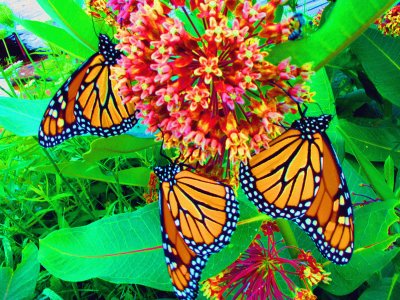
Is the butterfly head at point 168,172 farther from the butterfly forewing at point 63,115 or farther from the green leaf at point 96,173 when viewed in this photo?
the butterfly forewing at point 63,115

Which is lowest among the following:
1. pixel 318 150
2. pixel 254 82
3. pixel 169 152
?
pixel 169 152

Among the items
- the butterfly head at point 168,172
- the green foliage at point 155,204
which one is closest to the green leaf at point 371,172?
the green foliage at point 155,204

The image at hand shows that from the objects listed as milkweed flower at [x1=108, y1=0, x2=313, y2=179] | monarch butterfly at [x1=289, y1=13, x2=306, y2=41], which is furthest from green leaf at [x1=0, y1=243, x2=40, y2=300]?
monarch butterfly at [x1=289, y1=13, x2=306, y2=41]

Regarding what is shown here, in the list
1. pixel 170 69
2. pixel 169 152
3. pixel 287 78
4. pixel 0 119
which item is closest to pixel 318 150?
pixel 287 78

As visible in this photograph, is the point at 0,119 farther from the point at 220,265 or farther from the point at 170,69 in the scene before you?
the point at 220,265

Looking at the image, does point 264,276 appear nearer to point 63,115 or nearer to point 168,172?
point 168,172

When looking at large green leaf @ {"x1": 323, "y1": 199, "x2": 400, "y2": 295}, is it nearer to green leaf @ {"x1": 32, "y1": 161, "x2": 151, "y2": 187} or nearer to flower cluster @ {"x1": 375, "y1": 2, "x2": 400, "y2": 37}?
green leaf @ {"x1": 32, "y1": 161, "x2": 151, "y2": 187}
